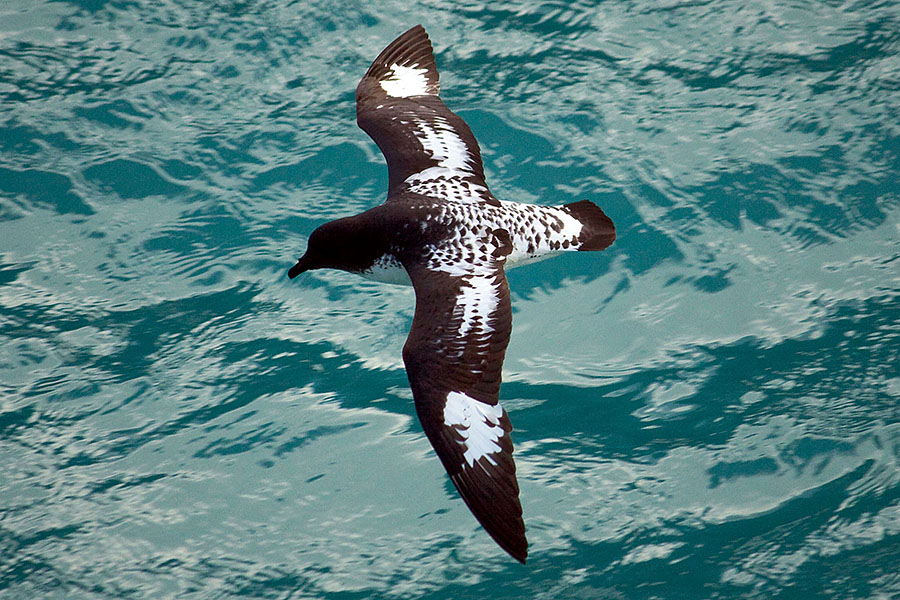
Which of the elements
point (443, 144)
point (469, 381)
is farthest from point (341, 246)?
point (469, 381)

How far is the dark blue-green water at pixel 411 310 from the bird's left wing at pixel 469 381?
5.19 ft

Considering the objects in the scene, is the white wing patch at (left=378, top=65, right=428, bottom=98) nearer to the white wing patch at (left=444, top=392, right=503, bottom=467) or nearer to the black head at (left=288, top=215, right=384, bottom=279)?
the black head at (left=288, top=215, right=384, bottom=279)

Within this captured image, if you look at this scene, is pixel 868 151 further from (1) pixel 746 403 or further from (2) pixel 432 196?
(2) pixel 432 196

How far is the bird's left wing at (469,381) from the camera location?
4.29m

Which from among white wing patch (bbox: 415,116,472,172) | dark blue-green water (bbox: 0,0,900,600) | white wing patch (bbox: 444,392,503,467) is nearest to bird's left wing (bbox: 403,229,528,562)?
white wing patch (bbox: 444,392,503,467)

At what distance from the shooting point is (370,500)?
616cm

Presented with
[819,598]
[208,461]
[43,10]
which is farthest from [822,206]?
[43,10]

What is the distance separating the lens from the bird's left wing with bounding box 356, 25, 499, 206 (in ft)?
19.5

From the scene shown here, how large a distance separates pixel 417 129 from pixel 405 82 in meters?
0.71

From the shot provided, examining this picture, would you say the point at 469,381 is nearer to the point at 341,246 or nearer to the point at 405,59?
the point at 341,246

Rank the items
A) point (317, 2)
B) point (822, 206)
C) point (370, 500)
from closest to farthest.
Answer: point (370, 500) < point (822, 206) < point (317, 2)

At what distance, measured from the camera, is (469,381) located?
459 centimetres

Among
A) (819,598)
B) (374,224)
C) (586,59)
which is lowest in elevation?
(819,598)

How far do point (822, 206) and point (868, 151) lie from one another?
762 mm
